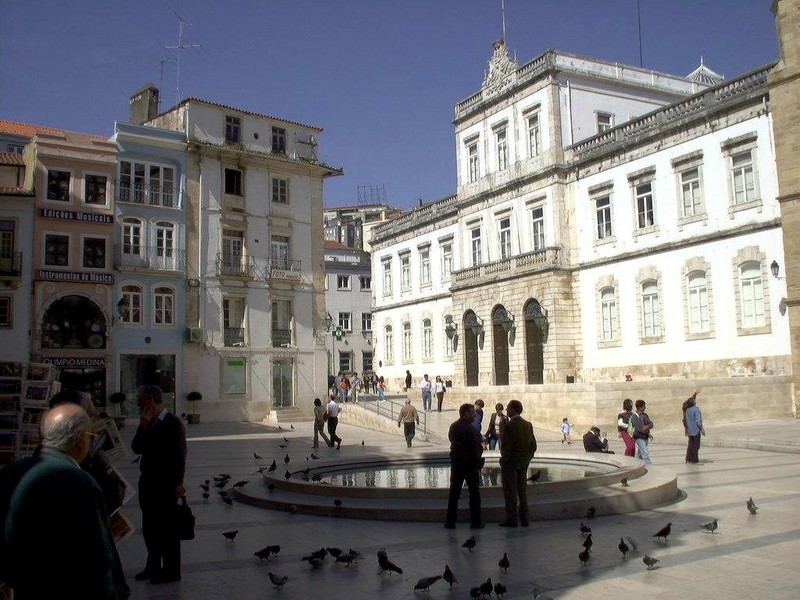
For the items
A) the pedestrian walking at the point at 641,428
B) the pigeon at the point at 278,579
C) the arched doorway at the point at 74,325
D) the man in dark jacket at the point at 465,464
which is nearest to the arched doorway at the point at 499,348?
the arched doorway at the point at 74,325

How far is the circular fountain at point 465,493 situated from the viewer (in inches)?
404

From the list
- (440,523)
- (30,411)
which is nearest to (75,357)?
(30,411)

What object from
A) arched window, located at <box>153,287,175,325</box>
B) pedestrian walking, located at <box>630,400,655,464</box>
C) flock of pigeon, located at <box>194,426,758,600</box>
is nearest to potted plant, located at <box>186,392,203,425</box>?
arched window, located at <box>153,287,175,325</box>

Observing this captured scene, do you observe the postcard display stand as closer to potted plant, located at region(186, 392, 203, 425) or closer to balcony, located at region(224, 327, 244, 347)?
potted plant, located at region(186, 392, 203, 425)

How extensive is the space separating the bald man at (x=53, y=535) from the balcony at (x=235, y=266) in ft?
105

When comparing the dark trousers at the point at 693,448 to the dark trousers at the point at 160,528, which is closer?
the dark trousers at the point at 160,528

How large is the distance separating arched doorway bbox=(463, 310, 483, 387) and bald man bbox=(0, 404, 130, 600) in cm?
3839

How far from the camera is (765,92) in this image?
2641 cm

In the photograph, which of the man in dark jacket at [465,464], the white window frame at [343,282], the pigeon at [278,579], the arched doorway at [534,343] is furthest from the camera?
the white window frame at [343,282]

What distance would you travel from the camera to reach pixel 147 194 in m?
33.2

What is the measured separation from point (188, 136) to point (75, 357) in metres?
11.0

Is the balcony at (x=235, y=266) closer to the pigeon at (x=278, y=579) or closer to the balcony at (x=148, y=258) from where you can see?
the balcony at (x=148, y=258)

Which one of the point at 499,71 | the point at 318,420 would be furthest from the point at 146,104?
the point at 318,420

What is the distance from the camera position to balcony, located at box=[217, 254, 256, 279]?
34.7 m
